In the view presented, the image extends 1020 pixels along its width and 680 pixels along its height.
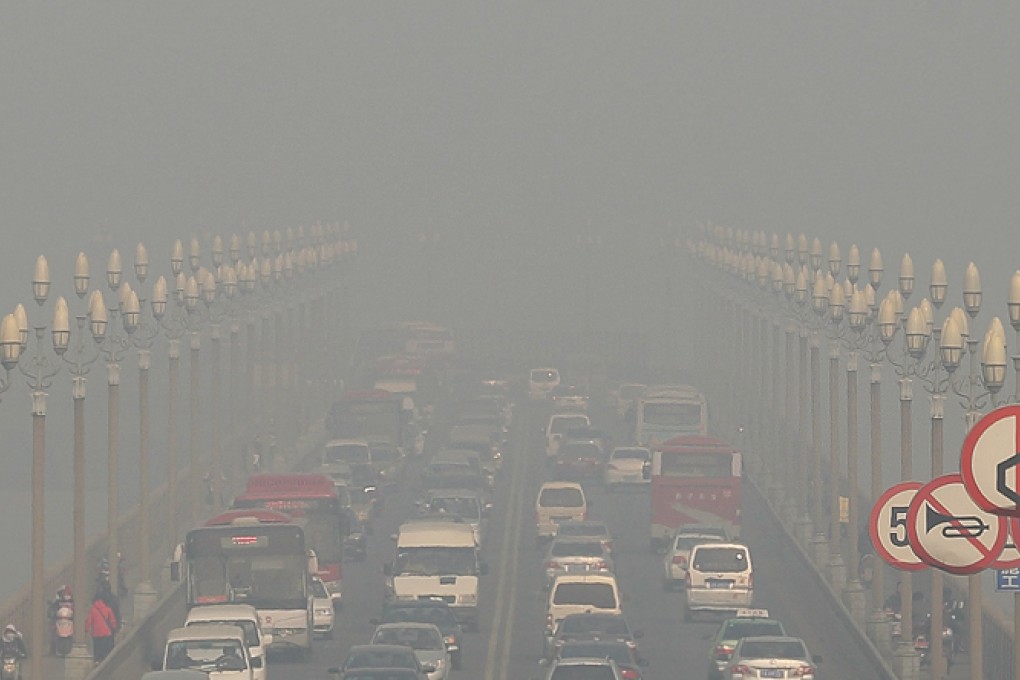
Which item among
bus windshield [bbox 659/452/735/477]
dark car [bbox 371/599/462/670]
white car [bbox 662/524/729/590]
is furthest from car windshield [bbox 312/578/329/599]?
bus windshield [bbox 659/452/735/477]

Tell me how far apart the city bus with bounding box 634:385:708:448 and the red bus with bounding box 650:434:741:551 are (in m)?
21.2

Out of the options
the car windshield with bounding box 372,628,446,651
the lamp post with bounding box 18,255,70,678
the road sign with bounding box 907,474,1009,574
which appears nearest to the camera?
the road sign with bounding box 907,474,1009,574

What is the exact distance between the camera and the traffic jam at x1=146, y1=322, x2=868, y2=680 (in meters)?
47.6

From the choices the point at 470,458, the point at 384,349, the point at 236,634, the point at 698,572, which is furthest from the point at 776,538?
the point at 384,349

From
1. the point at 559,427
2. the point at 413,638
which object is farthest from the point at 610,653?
the point at 559,427

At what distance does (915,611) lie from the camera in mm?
56312

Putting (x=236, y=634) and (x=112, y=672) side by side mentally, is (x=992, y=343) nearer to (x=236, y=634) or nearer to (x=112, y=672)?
(x=236, y=634)

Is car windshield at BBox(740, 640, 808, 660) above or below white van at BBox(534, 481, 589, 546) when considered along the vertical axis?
below

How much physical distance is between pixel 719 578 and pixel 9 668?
57.0 feet

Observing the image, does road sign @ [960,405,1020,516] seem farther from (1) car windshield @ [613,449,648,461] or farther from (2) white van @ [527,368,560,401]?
(2) white van @ [527,368,560,401]

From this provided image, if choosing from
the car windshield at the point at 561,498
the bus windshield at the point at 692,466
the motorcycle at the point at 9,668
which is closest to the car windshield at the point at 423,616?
the motorcycle at the point at 9,668

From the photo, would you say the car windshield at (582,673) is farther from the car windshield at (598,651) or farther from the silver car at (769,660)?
the silver car at (769,660)

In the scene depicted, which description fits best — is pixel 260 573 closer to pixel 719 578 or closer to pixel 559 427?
pixel 719 578

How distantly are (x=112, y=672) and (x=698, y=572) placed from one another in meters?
14.3
